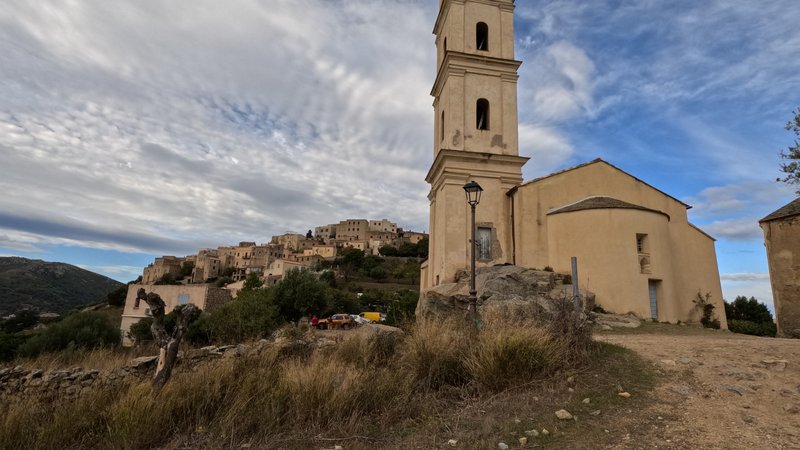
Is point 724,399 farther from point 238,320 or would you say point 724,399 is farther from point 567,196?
point 238,320

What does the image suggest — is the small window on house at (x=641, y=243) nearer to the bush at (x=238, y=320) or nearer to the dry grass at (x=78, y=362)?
the dry grass at (x=78, y=362)

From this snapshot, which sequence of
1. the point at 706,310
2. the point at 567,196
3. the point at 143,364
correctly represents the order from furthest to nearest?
the point at 567,196
the point at 706,310
the point at 143,364

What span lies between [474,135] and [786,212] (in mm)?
10397

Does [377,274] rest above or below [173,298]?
above

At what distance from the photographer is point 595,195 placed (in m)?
16.7

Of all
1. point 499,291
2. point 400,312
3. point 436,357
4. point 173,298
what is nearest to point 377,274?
point 173,298

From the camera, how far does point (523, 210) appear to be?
16.3m

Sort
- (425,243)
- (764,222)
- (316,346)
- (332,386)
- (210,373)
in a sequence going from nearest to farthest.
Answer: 1. (332,386)
2. (210,373)
3. (316,346)
4. (764,222)
5. (425,243)

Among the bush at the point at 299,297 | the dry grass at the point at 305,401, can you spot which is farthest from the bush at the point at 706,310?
the bush at the point at 299,297

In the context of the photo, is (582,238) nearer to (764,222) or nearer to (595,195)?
(595,195)

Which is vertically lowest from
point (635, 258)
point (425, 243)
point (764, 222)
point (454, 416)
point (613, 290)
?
point (454, 416)

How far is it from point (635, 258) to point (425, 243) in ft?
284

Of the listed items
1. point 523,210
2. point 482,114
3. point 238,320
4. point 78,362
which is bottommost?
point 78,362

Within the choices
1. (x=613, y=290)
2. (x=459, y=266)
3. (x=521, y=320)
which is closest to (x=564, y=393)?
(x=521, y=320)
